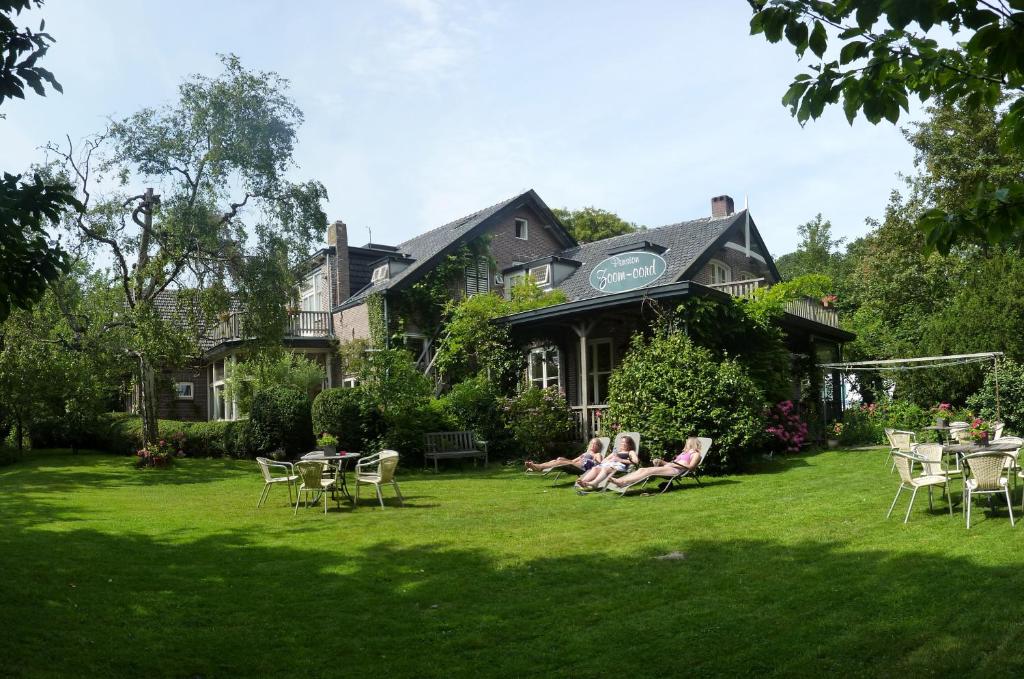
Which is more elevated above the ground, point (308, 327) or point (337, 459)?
point (308, 327)

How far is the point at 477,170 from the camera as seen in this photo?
45.1 feet

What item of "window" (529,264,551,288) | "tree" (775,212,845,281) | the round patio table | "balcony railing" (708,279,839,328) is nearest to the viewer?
the round patio table

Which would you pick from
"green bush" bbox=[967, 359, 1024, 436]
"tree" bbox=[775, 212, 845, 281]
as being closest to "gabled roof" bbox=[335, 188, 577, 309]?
"green bush" bbox=[967, 359, 1024, 436]

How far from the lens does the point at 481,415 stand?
19.0 m

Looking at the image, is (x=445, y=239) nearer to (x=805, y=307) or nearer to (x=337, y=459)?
(x=805, y=307)

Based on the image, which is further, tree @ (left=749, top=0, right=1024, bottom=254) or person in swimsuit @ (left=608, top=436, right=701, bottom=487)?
person in swimsuit @ (left=608, top=436, right=701, bottom=487)

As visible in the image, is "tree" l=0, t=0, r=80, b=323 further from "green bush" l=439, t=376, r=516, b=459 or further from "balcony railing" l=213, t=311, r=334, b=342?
"balcony railing" l=213, t=311, r=334, b=342

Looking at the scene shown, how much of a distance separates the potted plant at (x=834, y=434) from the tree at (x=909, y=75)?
15.3 meters

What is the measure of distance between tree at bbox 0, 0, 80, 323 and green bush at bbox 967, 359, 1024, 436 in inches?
713

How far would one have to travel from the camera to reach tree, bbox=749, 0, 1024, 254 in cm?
338

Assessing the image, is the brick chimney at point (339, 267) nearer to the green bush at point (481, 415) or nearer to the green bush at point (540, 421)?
the green bush at point (481, 415)

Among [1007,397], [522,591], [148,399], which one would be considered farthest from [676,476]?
[148,399]

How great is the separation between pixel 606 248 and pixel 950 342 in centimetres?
1028

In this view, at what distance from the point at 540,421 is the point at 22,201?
42.6 ft
